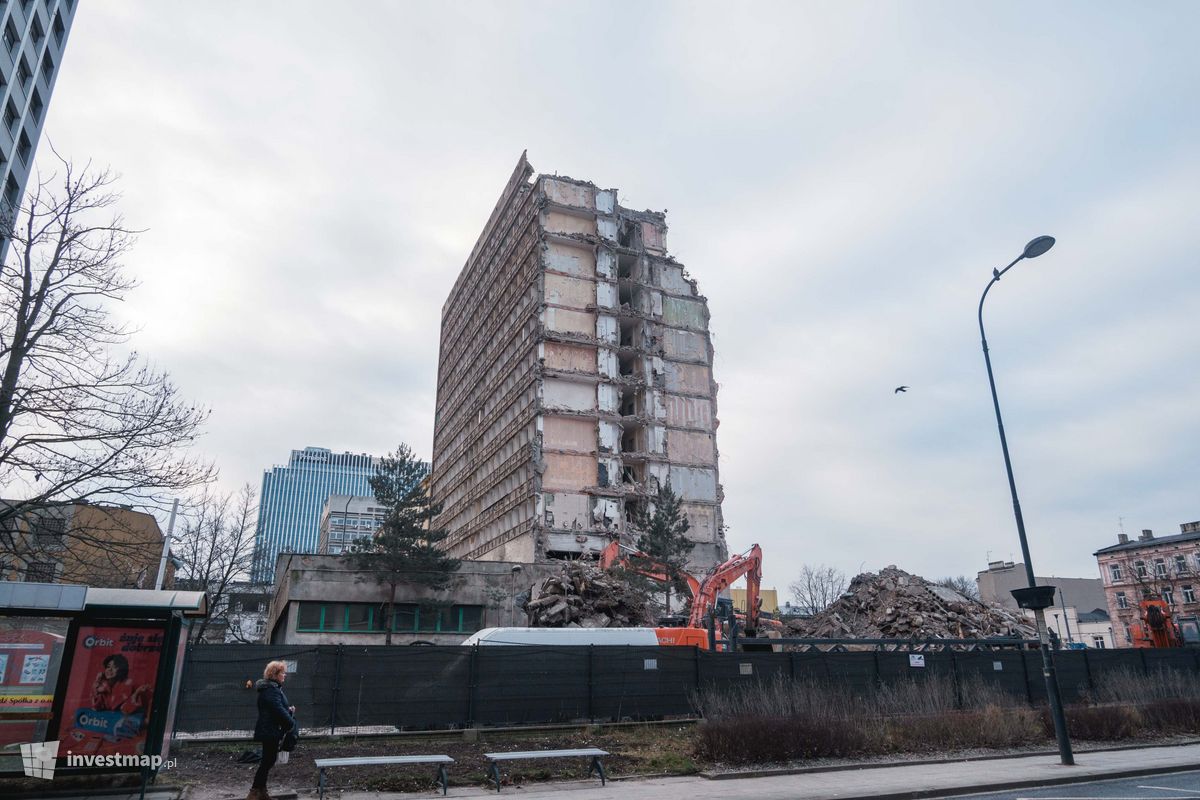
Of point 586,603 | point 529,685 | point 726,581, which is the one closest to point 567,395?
point 586,603

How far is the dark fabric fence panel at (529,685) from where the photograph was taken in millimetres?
19750

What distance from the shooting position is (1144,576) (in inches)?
2825

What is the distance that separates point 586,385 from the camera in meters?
59.8

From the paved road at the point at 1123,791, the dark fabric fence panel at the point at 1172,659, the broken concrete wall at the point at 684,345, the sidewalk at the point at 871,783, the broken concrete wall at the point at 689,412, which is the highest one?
the broken concrete wall at the point at 684,345

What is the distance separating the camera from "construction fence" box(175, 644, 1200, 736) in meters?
18.2

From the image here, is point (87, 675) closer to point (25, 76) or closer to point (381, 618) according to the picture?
point (381, 618)

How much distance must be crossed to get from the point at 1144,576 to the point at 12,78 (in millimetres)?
96733

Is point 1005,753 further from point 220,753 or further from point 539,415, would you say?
point 539,415

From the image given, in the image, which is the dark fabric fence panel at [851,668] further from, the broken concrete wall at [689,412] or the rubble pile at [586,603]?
the broken concrete wall at [689,412]

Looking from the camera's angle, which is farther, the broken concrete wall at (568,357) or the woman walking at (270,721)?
the broken concrete wall at (568,357)

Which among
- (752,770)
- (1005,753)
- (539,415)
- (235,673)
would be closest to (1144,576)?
(539,415)

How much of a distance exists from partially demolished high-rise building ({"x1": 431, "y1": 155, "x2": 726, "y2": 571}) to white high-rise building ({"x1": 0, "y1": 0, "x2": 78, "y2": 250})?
34136mm

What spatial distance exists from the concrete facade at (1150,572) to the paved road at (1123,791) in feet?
212

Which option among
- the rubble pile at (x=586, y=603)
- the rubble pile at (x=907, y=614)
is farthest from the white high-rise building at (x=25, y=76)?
the rubble pile at (x=907, y=614)
